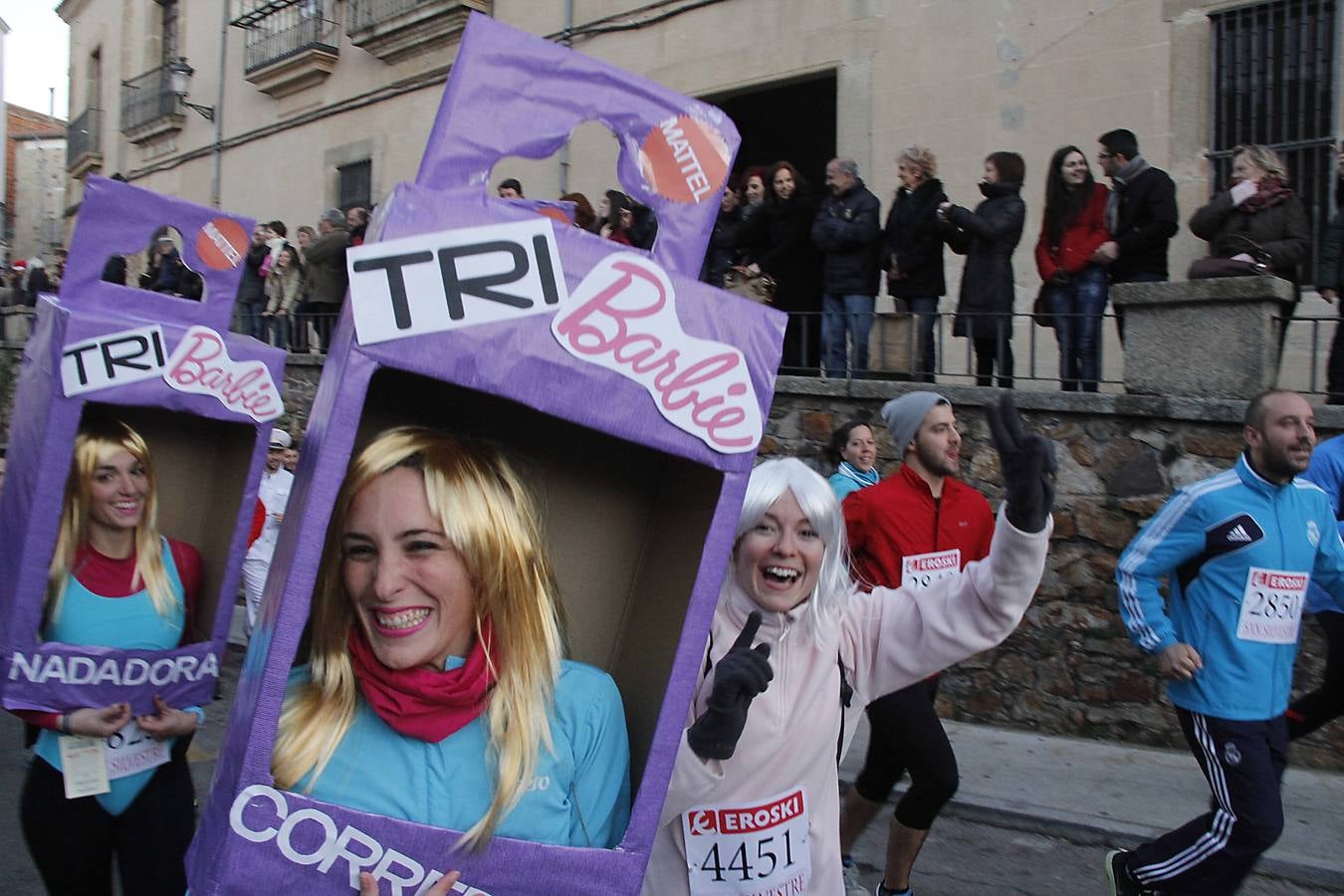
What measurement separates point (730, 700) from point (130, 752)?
1.80m

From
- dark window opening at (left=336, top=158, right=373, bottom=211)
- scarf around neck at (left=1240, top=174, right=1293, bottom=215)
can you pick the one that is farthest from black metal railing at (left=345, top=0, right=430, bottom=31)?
scarf around neck at (left=1240, top=174, right=1293, bottom=215)

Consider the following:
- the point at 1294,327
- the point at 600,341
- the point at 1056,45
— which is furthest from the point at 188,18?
the point at 600,341

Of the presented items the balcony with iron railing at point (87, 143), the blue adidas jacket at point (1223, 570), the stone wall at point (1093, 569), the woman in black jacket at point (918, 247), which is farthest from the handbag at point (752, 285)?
the balcony with iron railing at point (87, 143)

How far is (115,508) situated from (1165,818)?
454 centimetres

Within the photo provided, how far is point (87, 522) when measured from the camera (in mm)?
3209

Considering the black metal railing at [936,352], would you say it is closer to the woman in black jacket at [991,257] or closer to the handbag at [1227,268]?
the woman in black jacket at [991,257]

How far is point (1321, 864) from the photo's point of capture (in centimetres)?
477

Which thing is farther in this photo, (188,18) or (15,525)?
(188,18)

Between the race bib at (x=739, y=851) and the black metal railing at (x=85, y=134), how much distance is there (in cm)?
2384

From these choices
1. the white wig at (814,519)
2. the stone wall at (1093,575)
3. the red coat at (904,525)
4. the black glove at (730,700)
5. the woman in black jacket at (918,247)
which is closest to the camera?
the black glove at (730,700)

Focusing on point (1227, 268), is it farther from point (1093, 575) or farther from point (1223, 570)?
point (1223, 570)

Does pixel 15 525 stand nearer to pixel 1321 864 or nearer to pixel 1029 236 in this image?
pixel 1321 864

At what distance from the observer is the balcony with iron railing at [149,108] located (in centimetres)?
1916

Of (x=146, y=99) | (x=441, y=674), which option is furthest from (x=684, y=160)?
(x=146, y=99)
